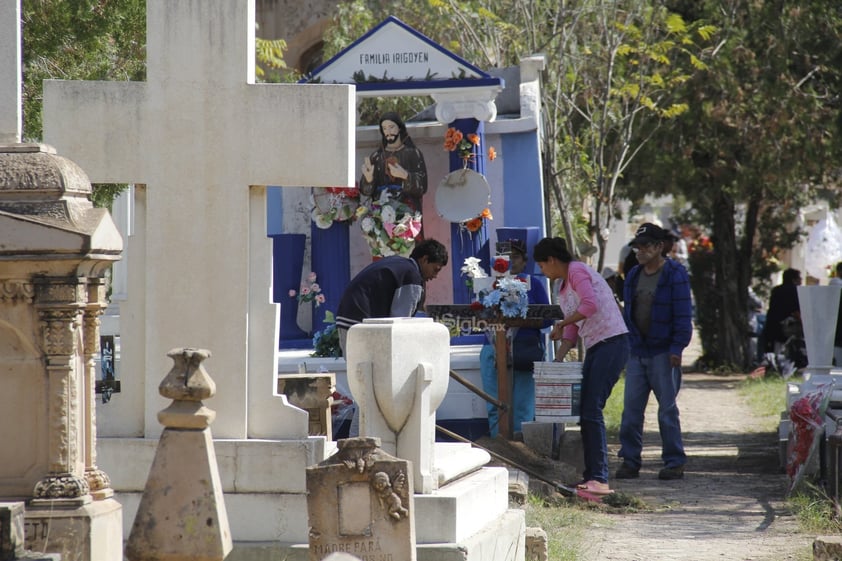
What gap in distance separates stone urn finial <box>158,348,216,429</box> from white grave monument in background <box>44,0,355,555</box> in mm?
1473

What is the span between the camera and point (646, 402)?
35.0 ft

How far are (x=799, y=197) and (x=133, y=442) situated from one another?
2014cm

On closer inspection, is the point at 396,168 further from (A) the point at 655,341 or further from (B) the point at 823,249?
(B) the point at 823,249

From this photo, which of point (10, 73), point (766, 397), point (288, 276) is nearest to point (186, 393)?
point (10, 73)

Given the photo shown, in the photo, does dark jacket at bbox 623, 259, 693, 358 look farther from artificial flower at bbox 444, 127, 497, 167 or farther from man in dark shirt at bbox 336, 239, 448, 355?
artificial flower at bbox 444, 127, 497, 167

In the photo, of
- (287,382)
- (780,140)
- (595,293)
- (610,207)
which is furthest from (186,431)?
(780,140)

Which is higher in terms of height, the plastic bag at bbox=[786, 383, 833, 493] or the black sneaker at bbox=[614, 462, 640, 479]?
the plastic bag at bbox=[786, 383, 833, 493]

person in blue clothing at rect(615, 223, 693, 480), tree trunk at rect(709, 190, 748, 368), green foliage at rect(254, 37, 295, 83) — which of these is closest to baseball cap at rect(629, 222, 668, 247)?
person in blue clothing at rect(615, 223, 693, 480)

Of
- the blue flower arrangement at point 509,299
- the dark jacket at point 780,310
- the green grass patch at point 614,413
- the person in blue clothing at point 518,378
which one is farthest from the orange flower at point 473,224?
the dark jacket at point 780,310

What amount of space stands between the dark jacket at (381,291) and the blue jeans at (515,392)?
315cm

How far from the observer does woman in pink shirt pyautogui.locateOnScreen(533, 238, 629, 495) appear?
9672mm

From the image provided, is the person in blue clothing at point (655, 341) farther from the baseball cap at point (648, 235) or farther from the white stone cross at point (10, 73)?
the white stone cross at point (10, 73)

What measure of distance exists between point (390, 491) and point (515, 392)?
6466mm

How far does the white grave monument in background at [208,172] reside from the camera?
6.17 meters
